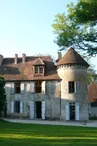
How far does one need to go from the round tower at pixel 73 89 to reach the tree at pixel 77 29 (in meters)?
14.9

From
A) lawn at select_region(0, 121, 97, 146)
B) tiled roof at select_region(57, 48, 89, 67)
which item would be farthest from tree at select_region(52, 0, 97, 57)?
tiled roof at select_region(57, 48, 89, 67)

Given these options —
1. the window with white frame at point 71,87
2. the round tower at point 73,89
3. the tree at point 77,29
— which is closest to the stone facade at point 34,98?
the round tower at point 73,89

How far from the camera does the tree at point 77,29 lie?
18855 mm

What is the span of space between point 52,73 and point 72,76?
10.3ft

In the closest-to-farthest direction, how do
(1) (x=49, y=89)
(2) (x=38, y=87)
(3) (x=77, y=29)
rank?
(3) (x=77, y=29), (1) (x=49, y=89), (2) (x=38, y=87)

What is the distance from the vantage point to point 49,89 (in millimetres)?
37156

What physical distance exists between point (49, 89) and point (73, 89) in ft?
10.6

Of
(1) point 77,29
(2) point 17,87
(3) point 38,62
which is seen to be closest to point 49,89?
(3) point 38,62

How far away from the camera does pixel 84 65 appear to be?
119ft

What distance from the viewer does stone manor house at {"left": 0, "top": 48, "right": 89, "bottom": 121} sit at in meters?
35.9

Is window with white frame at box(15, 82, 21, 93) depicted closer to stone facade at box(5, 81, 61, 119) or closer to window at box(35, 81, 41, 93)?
stone facade at box(5, 81, 61, 119)

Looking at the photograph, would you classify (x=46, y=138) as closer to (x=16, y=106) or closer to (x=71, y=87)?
(x=71, y=87)

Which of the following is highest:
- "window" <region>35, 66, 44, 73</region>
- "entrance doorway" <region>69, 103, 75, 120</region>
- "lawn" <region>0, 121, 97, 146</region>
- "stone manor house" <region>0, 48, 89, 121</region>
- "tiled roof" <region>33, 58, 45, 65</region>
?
"tiled roof" <region>33, 58, 45, 65</region>
